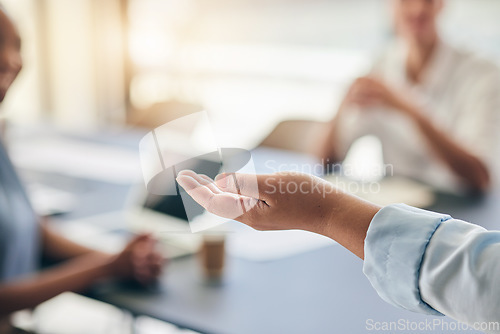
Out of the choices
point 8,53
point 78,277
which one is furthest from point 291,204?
point 78,277

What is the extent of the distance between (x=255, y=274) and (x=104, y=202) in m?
0.65

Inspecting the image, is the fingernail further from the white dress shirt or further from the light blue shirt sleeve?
the white dress shirt

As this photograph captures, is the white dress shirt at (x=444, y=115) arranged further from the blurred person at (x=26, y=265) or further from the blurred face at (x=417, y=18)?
the blurred person at (x=26, y=265)

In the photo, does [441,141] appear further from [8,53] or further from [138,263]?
[8,53]

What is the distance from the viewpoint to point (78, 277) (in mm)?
952

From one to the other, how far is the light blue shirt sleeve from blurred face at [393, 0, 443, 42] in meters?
1.26

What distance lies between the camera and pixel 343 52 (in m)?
4.00

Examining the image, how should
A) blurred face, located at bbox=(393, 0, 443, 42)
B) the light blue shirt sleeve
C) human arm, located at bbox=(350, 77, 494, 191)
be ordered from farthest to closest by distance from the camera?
1. blurred face, located at bbox=(393, 0, 443, 42)
2. human arm, located at bbox=(350, 77, 494, 191)
3. the light blue shirt sleeve

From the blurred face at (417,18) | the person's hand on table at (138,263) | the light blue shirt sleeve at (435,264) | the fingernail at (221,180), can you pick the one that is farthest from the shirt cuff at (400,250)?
the blurred face at (417,18)

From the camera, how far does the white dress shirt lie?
60.7 inches

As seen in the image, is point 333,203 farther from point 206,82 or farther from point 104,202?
point 206,82

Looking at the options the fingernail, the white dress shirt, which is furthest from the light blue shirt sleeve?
the white dress shirt

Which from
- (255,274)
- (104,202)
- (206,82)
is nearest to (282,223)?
(255,274)

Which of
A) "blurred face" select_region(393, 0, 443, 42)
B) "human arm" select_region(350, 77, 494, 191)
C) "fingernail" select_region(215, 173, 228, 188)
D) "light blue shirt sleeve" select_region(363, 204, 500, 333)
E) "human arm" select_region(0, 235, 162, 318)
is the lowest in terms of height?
"human arm" select_region(0, 235, 162, 318)
